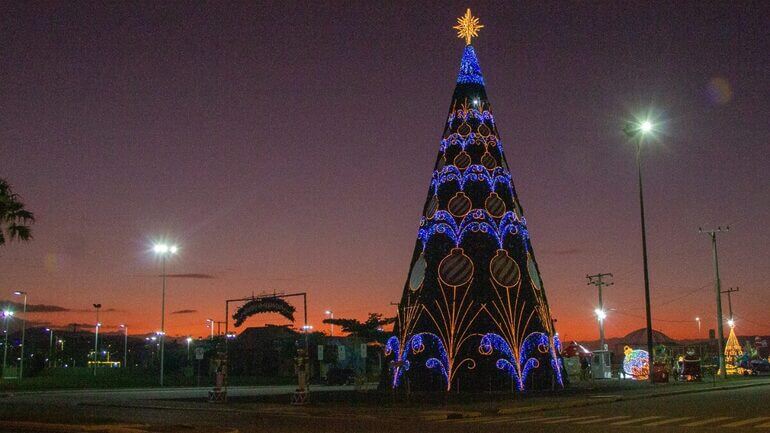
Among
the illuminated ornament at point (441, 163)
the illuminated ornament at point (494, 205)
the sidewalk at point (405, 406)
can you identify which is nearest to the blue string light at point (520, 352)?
the sidewalk at point (405, 406)

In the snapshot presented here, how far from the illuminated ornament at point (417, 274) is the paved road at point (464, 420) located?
31.2 ft

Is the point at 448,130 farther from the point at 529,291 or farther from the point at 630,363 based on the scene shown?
the point at 630,363

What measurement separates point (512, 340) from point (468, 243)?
4.60 metres

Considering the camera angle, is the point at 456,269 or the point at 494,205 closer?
the point at 456,269

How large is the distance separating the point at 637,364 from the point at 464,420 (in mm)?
37801

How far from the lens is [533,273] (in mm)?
33844

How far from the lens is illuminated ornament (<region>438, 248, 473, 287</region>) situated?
105ft

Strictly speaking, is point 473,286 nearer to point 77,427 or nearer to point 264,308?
point 264,308

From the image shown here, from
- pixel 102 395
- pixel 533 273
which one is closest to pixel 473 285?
pixel 533 273

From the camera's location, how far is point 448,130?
3531 cm

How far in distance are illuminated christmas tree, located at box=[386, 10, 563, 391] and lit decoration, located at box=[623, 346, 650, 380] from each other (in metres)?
22.2

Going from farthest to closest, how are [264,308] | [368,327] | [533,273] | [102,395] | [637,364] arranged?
[368,327], [637,364], [102,395], [533,273], [264,308]

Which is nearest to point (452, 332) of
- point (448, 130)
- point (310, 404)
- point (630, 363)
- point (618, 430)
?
point (310, 404)

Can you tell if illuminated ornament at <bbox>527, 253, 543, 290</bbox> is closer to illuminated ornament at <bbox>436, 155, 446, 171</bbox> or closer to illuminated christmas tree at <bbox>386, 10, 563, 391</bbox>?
illuminated christmas tree at <bbox>386, 10, 563, 391</bbox>
